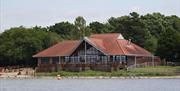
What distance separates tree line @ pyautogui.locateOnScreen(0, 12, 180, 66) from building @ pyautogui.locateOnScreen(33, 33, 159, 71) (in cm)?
329

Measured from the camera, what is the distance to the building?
76500 millimetres

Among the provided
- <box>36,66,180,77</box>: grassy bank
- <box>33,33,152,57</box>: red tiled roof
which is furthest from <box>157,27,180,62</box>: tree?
<box>36,66,180,77</box>: grassy bank

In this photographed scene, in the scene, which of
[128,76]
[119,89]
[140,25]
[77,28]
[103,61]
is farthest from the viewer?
[77,28]

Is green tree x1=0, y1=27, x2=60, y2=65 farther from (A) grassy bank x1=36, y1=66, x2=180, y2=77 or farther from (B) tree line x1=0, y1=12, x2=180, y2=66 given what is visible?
(A) grassy bank x1=36, y1=66, x2=180, y2=77

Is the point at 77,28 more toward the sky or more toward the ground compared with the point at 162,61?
more toward the sky

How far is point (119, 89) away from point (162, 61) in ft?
125

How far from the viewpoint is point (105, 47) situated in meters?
81.2

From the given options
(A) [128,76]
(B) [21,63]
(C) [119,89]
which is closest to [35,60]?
(B) [21,63]

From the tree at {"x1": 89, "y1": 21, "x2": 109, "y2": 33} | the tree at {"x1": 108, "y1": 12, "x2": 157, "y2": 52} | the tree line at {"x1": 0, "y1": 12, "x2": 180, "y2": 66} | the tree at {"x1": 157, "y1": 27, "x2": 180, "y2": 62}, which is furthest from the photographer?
the tree at {"x1": 89, "y1": 21, "x2": 109, "y2": 33}

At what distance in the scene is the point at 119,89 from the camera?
43000 mm

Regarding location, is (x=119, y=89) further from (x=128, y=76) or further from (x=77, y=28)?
(x=77, y=28)

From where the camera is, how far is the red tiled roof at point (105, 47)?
78.8 metres

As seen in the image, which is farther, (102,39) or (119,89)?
(102,39)

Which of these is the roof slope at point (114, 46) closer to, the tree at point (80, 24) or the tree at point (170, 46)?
the tree at point (170, 46)
